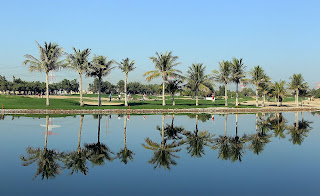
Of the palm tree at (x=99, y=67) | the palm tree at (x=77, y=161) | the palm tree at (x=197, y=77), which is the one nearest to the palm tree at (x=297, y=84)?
the palm tree at (x=197, y=77)

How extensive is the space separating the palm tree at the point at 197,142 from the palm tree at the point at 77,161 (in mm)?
6076

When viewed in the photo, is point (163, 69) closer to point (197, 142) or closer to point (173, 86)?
point (173, 86)

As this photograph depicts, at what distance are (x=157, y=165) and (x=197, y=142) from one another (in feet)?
23.8

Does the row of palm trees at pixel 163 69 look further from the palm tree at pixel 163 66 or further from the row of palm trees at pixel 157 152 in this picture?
the row of palm trees at pixel 157 152

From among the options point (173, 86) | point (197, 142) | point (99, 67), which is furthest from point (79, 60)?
point (197, 142)

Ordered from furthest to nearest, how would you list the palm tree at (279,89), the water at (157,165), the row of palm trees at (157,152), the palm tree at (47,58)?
the palm tree at (279,89), the palm tree at (47,58), the row of palm trees at (157,152), the water at (157,165)

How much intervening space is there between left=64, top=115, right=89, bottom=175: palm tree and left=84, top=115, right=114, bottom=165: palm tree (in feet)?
1.15

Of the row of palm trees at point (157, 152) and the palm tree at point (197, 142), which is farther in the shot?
the palm tree at point (197, 142)

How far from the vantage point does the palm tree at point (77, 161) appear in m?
13.7

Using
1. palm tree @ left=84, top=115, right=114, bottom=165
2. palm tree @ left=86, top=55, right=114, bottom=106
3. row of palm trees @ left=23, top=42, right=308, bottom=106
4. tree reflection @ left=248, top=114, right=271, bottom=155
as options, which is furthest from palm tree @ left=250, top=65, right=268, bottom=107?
palm tree @ left=84, top=115, right=114, bottom=165

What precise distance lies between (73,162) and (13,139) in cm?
920

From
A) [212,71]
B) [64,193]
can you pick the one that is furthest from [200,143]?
[212,71]

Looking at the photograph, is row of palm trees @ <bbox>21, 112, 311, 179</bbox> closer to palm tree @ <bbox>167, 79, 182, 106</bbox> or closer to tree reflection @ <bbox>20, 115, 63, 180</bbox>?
tree reflection @ <bbox>20, 115, 63, 180</bbox>

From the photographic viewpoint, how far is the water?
11.2m
